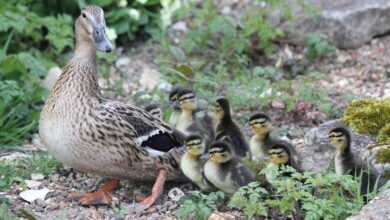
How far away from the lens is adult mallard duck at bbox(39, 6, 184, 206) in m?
6.33

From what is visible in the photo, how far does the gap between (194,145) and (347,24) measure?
377 cm

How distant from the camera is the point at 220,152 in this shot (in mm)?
6355

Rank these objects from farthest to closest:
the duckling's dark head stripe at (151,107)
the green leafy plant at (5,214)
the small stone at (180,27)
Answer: the small stone at (180,27)
the duckling's dark head stripe at (151,107)
the green leafy plant at (5,214)

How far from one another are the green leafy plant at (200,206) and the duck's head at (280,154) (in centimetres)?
48

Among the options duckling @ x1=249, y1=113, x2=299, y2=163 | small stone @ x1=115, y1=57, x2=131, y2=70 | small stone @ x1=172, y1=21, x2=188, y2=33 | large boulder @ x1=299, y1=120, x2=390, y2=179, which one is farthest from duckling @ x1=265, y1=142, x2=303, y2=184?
small stone @ x1=172, y1=21, x2=188, y2=33

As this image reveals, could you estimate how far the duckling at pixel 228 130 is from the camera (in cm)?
710

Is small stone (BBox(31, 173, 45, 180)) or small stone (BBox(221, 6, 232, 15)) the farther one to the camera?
small stone (BBox(221, 6, 232, 15))

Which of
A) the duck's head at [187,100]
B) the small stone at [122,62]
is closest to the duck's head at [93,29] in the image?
the duck's head at [187,100]

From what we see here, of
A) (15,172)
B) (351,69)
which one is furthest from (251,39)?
(15,172)

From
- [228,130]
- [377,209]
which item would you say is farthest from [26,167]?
[377,209]

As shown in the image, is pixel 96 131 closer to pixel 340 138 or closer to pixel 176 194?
pixel 176 194

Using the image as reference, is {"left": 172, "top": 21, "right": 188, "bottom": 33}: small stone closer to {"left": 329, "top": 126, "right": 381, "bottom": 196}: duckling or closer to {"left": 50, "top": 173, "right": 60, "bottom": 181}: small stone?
{"left": 50, "top": 173, "right": 60, "bottom": 181}: small stone

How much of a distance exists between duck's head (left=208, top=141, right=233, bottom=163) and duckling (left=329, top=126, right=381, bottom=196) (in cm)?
72

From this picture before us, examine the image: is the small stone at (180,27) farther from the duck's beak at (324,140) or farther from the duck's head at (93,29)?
the duck's head at (93,29)
